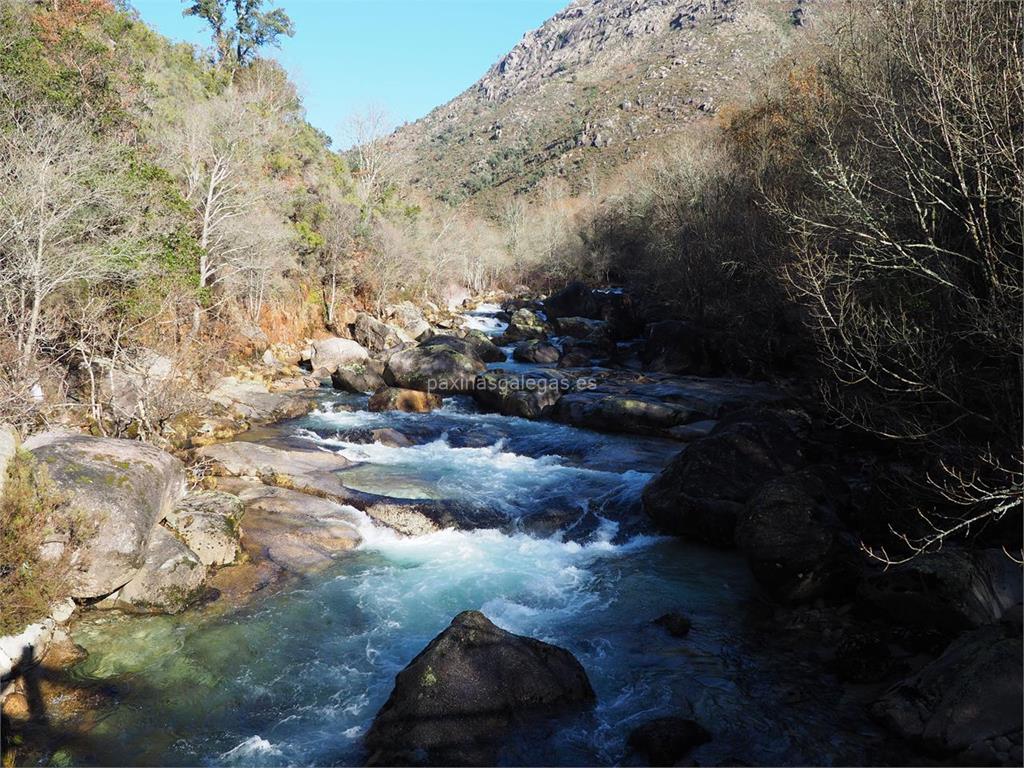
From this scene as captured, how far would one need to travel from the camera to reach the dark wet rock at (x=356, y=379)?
2344 cm

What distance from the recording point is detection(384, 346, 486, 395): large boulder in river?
75.4 feet

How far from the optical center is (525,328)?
119ft

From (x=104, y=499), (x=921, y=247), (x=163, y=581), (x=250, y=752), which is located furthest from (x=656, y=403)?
(x=250, y=752)

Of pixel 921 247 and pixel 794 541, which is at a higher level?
pixel 921 247

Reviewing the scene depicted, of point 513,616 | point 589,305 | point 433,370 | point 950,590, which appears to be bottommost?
point 950,590

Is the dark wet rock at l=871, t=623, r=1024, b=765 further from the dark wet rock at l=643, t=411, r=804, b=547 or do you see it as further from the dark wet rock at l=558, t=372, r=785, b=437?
the dark wet rock at l=558, t=372, r=785, b=437

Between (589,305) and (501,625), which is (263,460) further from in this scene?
(589,305)

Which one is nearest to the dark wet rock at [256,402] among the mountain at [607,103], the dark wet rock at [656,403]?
the dark wet rock at [656,403]

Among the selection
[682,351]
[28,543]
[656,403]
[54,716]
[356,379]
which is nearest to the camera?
→ [54,716]

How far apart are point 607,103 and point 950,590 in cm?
11224

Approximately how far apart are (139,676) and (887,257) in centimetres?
1228

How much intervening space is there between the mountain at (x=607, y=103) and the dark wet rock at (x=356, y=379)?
57538 millimetres

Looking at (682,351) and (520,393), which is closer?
(520,393)

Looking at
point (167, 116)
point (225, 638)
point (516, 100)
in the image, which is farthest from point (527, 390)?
point (516, 100)
